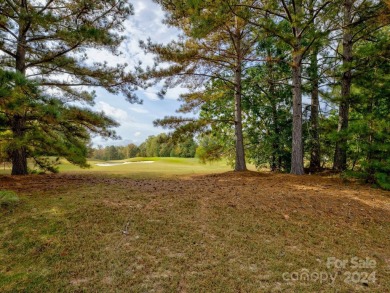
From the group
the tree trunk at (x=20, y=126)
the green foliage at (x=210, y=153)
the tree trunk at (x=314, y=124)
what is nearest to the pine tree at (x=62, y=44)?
the tree trunk at (x=20, y=126)

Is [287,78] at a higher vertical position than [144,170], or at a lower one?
higher

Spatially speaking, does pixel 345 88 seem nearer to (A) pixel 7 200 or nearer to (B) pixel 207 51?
(B) pixel 207 51

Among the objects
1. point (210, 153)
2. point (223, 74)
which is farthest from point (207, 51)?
point (210, 153)

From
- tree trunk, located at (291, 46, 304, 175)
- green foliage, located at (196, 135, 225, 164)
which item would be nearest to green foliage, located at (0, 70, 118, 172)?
green foliage, located at (196, 135, 225, 164)

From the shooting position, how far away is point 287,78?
26.7ft

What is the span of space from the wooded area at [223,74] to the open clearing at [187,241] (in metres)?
2.00

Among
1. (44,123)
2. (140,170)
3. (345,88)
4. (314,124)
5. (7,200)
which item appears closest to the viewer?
(7,200)

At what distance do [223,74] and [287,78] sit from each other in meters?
2.85

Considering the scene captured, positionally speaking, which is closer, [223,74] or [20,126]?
[20,126]

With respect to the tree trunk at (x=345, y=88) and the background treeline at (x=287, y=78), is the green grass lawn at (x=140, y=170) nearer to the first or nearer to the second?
the background treeline at (x=287, y=78)

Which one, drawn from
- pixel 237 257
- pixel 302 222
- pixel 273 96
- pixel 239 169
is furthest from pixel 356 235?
pixel 273 96

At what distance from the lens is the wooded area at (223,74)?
5.79m

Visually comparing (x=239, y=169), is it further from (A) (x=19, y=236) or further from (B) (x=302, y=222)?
(A) (x=19, y=236)

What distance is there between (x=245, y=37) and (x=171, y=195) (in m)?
6.98
